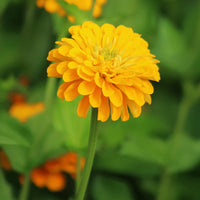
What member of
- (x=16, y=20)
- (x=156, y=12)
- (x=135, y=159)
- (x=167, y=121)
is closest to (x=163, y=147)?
(x=135, y=159)

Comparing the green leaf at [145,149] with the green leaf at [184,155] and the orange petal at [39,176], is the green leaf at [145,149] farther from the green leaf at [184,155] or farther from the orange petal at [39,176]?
the orange petal at [39,176]

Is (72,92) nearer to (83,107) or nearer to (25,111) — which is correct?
(83,107)

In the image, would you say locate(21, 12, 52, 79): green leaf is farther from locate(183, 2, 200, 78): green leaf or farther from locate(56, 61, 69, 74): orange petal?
locate(56, 61, 69, 74): orange petal

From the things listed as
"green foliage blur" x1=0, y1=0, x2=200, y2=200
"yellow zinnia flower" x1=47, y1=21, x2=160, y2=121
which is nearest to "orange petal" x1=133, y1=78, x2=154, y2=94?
"yellow zinnia flower" x1=47, y1=21, x2=160, y2=121

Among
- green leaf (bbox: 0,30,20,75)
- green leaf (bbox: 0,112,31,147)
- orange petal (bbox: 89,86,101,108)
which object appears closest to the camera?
orange petal (bbox: 89,86,101,108)

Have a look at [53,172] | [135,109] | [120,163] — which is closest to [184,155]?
[120,163]

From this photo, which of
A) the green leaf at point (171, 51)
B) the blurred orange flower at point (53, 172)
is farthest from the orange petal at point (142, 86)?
the green leaf at point (171, 51)
